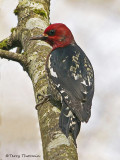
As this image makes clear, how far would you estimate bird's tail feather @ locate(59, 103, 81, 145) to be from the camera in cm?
309

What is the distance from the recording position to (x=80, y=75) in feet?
12.8

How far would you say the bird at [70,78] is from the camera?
3494 millimetres

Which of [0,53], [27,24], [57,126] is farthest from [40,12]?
[57,126]

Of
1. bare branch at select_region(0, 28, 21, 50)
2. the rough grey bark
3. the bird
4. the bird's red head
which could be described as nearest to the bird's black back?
the bird

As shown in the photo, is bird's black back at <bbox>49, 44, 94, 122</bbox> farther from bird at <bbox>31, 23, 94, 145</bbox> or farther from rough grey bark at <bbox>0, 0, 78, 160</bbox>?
rough grey bark at <bbox>0, 0, 78, 160</bbox>

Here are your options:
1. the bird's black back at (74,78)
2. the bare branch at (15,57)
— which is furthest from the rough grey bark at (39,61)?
the bird's black back at (74,78)

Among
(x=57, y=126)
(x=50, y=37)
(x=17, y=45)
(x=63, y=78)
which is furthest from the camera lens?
(x=17, y=45)

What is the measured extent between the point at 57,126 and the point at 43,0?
2174 millimetres

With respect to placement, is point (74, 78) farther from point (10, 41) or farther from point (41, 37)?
point (10, 41)

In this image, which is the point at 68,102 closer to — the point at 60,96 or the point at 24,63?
the point at 60,96

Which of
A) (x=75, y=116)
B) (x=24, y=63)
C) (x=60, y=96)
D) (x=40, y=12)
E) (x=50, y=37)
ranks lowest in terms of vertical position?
(x=75, y=116)

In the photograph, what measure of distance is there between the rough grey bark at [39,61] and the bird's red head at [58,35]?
0.08m

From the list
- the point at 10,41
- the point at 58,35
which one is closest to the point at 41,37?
the point at 58,35

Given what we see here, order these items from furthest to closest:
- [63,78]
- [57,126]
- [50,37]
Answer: [50,37], [63,78], [57,126]
